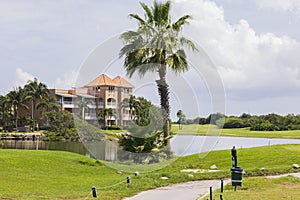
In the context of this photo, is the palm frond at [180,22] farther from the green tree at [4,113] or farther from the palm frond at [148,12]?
the green tree at [4,113]

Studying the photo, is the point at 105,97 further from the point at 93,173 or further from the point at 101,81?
the point at 93,173

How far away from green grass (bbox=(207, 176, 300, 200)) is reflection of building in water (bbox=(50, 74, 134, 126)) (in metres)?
5.62

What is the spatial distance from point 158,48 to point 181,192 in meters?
8.49

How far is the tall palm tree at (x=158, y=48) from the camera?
21.5 meters

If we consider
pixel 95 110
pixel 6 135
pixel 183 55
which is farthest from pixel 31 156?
pixel 6 135

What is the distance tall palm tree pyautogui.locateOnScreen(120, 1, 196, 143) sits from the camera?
21.5 m

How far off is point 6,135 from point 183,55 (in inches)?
2189

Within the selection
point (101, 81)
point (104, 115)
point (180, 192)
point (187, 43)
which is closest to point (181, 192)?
point (180, 192)

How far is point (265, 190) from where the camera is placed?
1531cm

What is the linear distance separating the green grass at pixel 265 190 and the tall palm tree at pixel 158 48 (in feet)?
20.5

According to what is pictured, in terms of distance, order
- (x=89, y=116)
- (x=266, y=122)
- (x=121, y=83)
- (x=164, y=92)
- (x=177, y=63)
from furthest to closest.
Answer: (x=266, y=122) → (x=177, y=63) → (x=164, y=92) → (x=89, y=116) → (x=121, y=83)

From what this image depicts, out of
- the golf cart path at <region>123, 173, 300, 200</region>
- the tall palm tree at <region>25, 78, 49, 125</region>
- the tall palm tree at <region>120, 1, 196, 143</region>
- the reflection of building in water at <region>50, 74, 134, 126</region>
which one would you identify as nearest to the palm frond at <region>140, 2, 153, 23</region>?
the tall palm tree at <region>120, 1, 196, 143</region>

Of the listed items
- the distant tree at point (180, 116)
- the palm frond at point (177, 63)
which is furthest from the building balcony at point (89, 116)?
the palm frond at point (177, 63)

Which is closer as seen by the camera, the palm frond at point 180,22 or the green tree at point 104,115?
the green tree at point 104,115
